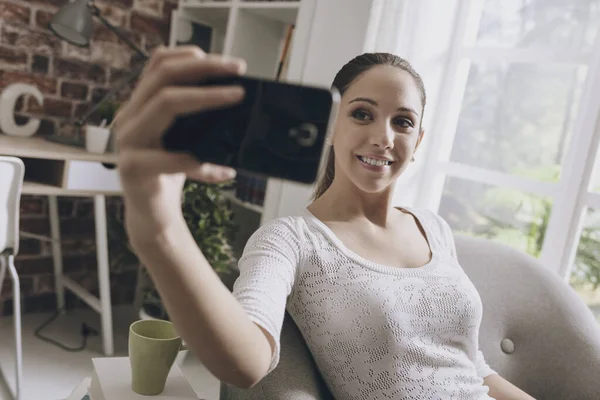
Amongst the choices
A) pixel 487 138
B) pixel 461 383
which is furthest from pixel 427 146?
pixel 461 383

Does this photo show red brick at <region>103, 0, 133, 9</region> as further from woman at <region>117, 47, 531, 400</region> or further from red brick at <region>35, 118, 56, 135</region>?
woman at <region>117, 47, 531, 400</region>

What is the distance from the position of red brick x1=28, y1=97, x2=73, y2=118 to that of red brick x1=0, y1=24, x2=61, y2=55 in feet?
0.68

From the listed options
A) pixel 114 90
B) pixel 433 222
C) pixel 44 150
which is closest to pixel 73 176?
pixel 44 150

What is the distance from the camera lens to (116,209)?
8.74ft

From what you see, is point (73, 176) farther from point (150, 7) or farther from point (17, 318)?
point (150, 7)

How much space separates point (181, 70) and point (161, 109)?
0.04 metres

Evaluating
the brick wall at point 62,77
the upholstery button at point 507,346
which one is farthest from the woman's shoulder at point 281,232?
the brick wall at point 62,77

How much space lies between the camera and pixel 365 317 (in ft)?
2.97

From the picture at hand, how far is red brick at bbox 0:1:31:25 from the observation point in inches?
85.5

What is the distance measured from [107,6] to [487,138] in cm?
173

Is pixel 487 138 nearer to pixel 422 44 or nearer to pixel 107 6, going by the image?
pixel 422 44

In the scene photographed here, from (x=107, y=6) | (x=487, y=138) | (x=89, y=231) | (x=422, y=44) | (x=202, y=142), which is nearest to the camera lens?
(x=202, y=142)

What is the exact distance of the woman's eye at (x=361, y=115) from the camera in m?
1.03

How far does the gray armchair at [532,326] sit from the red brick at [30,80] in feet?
6.12
